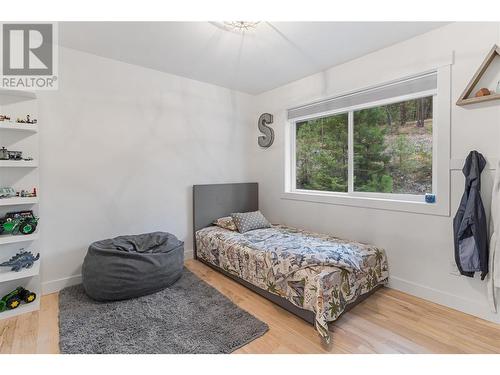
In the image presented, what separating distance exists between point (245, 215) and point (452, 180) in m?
2.15

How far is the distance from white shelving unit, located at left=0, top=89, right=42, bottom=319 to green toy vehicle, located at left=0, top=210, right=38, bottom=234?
1.8 inches

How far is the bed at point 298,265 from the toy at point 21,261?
1636 mm

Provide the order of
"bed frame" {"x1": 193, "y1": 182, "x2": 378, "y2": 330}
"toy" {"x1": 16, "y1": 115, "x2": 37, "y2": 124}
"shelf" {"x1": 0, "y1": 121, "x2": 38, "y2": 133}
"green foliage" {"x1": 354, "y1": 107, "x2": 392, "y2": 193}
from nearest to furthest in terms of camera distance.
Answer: "shelf" {"x1": 0, "y1": 121, "x2": 38, "y2": 133}, "toy" {"x1": 16, "y1": 115, "x2": 37, "y2": 124}, "green foliage" {"x1": 354, "y1": 107, "x2": 392, "y2": 193}, "bed frame" {"x1": 193, "y1": 182, "x2": 378, "y2": 330}

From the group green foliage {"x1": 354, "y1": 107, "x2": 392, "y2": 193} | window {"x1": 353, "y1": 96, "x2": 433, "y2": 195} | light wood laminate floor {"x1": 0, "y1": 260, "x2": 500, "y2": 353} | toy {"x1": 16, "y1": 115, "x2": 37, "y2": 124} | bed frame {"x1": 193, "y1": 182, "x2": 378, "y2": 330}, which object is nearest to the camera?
light wood laminate floor {"x1": 0, "y1": 260, "x2": 500, "y2": 353}

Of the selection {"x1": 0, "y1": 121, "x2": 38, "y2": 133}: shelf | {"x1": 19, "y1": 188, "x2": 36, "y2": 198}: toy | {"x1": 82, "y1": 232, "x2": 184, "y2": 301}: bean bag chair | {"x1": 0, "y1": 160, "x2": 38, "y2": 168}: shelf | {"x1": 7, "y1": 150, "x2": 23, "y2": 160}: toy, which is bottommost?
{"x1": 82, "y1": 232, "x2": 184, "y2": 301}: bean bag chair

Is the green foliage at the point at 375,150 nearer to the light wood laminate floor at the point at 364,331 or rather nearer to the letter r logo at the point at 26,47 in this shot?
the light wood laminate floor at the point at 364,331

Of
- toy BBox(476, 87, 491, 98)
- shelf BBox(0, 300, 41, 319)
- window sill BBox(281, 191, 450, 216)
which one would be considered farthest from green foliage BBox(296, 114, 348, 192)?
shelf BBox(0, 300, 41, 319)

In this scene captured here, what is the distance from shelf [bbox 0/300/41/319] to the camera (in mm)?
2008

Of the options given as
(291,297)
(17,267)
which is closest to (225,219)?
(291,297)

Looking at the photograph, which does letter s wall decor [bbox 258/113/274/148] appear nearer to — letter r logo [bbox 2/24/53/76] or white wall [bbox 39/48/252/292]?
white wall [bbox 39/48/252/292]

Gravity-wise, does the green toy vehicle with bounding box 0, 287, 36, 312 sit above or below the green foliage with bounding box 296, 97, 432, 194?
below

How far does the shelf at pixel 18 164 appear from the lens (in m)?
2.04
